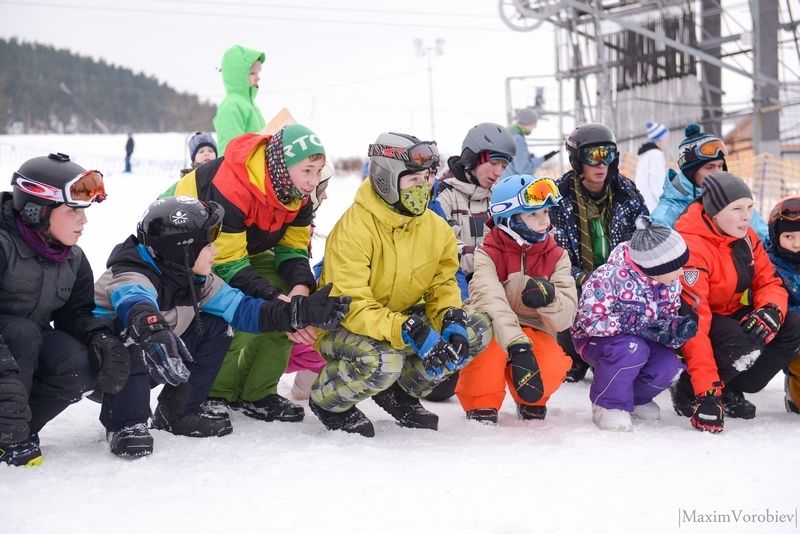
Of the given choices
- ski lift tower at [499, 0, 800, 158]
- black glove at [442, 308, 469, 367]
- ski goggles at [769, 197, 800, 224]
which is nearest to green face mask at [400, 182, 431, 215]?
black glove at [442, 308, 469, 367]

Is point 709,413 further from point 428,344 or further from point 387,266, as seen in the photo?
point 387,266

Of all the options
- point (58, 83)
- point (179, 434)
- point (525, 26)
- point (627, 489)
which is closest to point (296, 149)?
point (179, 434)

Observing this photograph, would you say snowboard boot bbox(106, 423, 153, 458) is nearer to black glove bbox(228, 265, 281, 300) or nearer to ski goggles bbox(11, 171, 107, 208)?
black glove bbox(228, 265, 281, 300)

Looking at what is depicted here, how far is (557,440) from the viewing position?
3.46 metres

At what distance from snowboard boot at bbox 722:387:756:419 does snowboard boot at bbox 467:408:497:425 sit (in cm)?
112

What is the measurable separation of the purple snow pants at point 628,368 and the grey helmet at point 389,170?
3.90 feet

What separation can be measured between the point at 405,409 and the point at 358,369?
0.47m

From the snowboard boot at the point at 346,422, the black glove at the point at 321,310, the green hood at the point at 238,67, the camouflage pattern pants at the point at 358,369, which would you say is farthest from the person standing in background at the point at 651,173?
the black glove at the point at 321,310

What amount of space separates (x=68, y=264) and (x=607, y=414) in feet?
7.69

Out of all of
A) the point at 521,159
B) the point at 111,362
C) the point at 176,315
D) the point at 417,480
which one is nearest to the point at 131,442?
the point at 111,362

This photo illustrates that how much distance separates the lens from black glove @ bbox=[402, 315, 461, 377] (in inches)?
131

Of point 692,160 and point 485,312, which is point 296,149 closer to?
point 485,312

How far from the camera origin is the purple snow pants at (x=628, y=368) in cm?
374

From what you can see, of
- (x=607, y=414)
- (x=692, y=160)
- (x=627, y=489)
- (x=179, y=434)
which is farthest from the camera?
(x=692, y=160)
